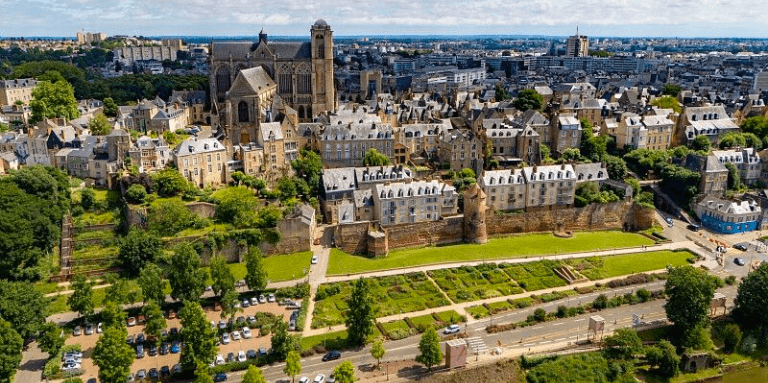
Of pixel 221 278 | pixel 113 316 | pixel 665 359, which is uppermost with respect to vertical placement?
pixel 221 278

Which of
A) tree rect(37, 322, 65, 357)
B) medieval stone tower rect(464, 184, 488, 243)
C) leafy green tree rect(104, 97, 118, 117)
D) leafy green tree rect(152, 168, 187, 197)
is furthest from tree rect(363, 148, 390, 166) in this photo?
leafy green tree rect(104, 97, 118, 117)

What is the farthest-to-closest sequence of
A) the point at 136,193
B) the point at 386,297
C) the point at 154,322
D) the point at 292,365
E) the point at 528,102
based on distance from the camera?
the point at 528,102 < the point at 136,193 < the point at 386,297 < the point at 154,322 < the point at 292,365

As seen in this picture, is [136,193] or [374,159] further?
[374,159]

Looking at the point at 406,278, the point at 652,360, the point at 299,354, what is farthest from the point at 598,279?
the point at 299,354

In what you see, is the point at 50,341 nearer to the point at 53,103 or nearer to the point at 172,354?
the point at 172,354

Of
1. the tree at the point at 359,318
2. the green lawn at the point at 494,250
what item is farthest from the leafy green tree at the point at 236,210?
the tree at the point at 359,318

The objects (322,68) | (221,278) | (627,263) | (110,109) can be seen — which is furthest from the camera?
(110,109)

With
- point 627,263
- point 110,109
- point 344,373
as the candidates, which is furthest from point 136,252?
point 110,109
